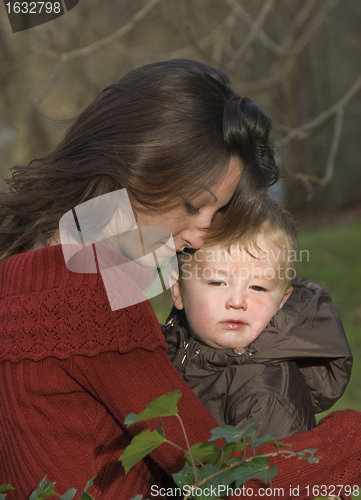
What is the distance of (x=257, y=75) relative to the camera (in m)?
12.5

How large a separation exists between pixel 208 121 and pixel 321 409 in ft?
3.49

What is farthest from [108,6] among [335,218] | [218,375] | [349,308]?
[218,375]

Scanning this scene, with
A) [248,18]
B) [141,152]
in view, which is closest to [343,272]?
[248,18]

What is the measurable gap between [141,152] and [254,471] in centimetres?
110

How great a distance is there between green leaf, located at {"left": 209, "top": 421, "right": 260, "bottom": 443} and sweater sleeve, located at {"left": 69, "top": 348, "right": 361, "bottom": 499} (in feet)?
1.16

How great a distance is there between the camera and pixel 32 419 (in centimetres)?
163

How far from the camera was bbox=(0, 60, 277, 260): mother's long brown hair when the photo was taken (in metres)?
1.92

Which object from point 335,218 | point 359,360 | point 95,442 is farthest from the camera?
point 335,218

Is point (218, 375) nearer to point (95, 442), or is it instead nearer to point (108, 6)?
point (95, 442)

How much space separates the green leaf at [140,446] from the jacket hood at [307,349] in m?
0.88

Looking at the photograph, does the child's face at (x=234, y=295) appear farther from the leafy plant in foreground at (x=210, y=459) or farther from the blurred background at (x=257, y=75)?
the leafy plant in foreground at (x=210, y=459)

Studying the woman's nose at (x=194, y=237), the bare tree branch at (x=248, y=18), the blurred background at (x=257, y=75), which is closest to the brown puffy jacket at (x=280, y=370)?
the woman's nose at (x=194, y=237)

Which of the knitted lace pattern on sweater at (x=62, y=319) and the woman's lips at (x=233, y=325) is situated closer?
the knitted lace pattern on sweater at (x=62, y=319)

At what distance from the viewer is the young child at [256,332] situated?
6.47 feet
